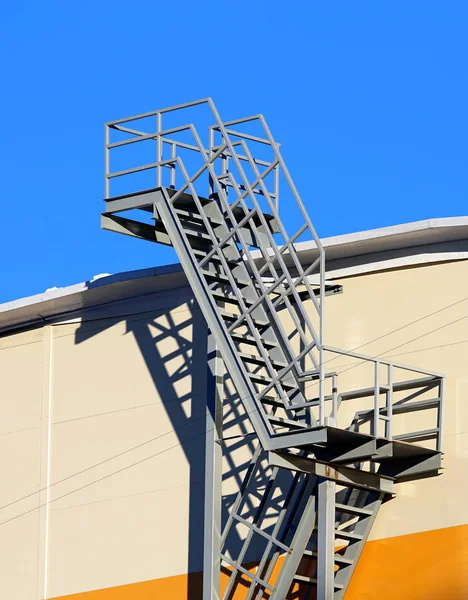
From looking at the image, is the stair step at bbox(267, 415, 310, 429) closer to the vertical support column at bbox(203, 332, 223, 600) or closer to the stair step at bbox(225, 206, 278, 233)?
the vertical support column at bbox(203, 332, 223, 600)

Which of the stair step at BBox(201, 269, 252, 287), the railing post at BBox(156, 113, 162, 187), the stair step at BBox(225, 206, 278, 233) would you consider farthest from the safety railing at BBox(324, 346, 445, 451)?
the railing post at BBox(156, 113, 162, 187)

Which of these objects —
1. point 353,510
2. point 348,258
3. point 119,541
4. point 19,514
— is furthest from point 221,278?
point 19,514

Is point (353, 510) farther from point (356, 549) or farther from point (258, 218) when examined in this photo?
point (258, 218)

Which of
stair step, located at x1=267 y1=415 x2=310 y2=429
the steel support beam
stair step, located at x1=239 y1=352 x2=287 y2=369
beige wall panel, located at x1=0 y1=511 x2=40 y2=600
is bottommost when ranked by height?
beige wall panel, located at x1=0 y1=511 x2=40 y2=600

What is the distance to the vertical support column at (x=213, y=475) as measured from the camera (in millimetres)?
22562

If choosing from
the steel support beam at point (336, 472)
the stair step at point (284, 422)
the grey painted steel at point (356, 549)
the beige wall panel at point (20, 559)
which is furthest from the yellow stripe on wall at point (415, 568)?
the beige wall panel at point (20, 559)

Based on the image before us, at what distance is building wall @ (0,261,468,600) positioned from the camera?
21.7 m

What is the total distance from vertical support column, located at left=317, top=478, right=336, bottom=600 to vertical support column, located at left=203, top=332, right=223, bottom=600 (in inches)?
86.0

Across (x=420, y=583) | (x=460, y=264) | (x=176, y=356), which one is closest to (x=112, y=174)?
(x=176, y=356)

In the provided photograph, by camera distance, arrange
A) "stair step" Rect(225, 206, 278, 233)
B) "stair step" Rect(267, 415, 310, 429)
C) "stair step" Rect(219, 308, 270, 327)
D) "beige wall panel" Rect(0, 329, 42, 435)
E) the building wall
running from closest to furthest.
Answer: "stair step" Rect(267, 415, 310, 429), the building wall, "stair step" Rect(219, 308, 270, 327), "stair step" Rect(225, 206, 278, 233), "beige wall panel" Rect(0, 329, 42, 435)

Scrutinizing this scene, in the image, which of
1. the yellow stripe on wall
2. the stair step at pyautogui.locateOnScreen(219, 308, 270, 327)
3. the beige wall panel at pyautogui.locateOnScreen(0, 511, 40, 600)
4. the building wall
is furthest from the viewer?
the beige wall panel at pyautogui.locateOnScreen(0, 511, 40, 600)

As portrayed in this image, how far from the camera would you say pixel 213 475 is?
75.4 feet

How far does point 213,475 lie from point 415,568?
3630mm

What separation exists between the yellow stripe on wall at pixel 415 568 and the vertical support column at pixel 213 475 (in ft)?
7.21
